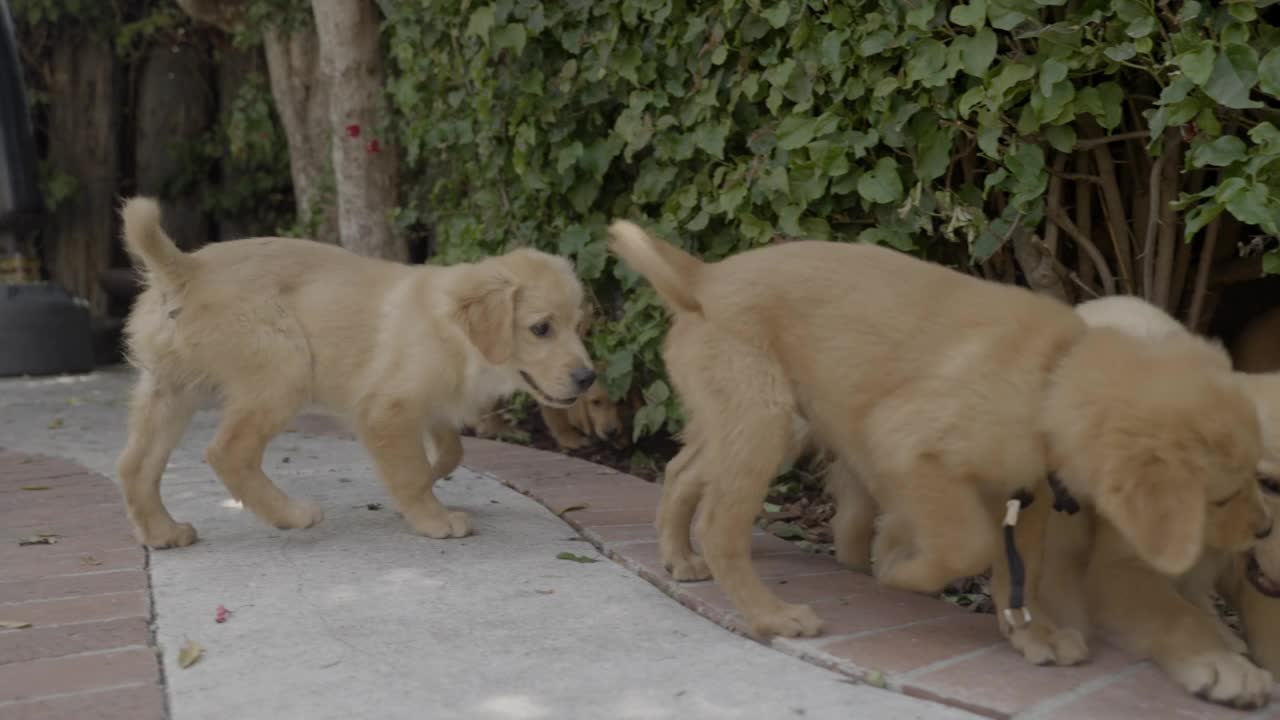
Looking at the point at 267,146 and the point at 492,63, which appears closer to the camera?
the point at 492,63

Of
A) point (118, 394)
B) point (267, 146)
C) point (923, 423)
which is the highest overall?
point (267, 146)

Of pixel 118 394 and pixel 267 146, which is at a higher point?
pixel 267 146

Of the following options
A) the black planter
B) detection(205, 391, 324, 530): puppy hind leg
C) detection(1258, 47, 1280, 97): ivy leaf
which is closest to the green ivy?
detection(1258, 47, 1280, 97): ivy leaf

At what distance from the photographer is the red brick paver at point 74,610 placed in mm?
2625

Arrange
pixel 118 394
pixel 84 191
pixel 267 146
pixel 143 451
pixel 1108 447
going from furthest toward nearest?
1. pixel 84 191
2. pixel 267 146
3. pixel 118 394
4. pixel 143 451
5. pixel 1108 447

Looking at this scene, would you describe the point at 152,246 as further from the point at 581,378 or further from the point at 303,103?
the point at 303,103

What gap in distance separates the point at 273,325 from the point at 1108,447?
2.67 m

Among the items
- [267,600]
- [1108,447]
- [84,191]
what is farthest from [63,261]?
[1108,447]

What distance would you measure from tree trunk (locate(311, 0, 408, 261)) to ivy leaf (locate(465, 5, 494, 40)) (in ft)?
6.42

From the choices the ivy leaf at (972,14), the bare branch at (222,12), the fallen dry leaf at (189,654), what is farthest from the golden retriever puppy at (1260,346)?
the bare branch at (222,12)

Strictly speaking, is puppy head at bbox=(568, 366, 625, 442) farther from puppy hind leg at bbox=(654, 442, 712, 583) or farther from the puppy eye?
the puppy eye

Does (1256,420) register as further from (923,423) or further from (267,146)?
(267,146)

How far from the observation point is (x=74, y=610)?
325cm

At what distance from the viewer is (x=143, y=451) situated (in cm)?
400
